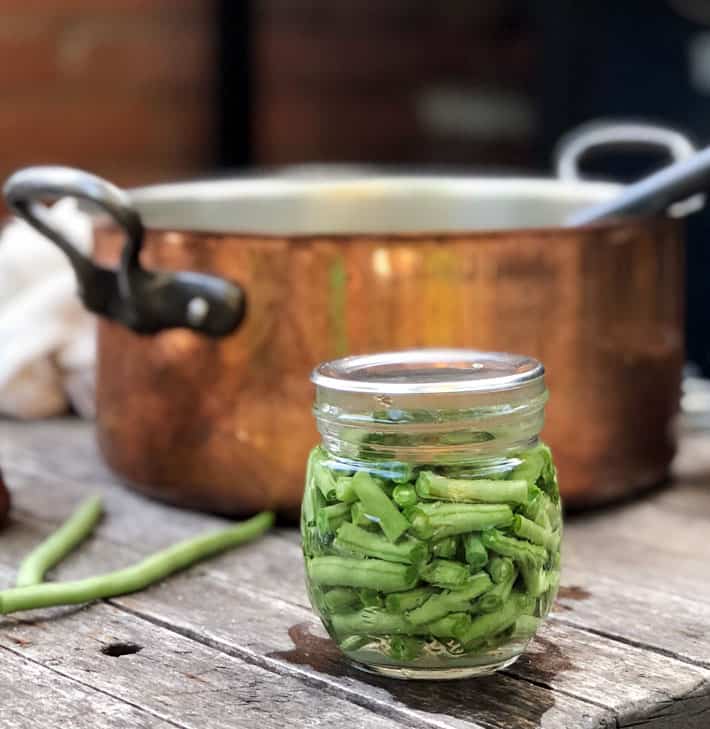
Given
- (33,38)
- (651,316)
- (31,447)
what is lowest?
(31,447)

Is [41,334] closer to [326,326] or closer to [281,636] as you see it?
[326,326]

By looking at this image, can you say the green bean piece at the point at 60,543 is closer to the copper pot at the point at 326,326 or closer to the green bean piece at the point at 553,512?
the copper pot at the point at 326,326

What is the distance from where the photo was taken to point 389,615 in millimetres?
666

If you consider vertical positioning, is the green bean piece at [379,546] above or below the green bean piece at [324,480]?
below

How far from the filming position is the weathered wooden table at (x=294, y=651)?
673 mm

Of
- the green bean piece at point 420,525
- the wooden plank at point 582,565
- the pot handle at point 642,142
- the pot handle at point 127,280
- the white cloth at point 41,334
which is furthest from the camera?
the white cloth at point 41,334

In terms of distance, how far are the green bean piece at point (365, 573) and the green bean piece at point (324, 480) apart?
30 millimetres

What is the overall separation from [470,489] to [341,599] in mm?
83

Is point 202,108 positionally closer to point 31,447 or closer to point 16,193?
Result: point 31,447

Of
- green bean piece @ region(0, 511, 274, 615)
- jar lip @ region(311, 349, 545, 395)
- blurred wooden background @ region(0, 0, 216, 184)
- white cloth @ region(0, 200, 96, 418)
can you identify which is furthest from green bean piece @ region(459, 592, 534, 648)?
blurred wooden background @ region(0, 0, 216, 184)

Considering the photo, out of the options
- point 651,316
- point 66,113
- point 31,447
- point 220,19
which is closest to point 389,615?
point 651,316

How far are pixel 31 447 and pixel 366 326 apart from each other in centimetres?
42

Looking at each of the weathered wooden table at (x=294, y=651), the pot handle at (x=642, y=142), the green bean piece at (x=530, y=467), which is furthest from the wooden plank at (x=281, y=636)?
the pot handle at (x=642, y=142)

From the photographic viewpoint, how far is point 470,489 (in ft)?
2.18
